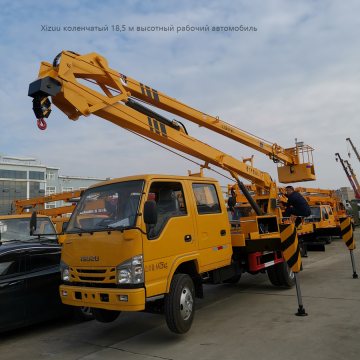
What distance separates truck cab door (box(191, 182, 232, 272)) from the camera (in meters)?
5.28

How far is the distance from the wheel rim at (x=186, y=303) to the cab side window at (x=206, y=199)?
123 cm

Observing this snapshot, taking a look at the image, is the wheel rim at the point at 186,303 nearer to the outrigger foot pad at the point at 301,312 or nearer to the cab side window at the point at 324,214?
the outrigger foot pad at the point at 301,312

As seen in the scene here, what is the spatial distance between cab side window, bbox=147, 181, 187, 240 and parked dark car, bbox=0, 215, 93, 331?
2.17m

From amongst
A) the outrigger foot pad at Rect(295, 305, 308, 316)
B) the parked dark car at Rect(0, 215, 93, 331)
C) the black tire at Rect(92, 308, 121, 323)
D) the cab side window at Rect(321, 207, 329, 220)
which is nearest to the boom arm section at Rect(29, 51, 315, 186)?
the parked dark car at Rect(0, 215, 93, 331)

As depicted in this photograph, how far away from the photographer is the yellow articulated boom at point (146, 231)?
4.22m

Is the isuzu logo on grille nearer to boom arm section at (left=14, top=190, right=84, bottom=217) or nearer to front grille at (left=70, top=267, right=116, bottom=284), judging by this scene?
front grille at (left=70, top=267, right=116, bottom=284)

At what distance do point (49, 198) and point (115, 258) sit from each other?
13672 millimetres

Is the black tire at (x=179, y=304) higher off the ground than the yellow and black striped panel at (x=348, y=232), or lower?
lower

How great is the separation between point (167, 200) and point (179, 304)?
1.44 m

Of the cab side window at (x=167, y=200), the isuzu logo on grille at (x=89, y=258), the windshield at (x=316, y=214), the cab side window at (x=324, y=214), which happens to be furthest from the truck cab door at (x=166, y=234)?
the cab side window at (x=324, y=214)

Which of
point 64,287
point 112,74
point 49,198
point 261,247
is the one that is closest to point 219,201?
point 261,247

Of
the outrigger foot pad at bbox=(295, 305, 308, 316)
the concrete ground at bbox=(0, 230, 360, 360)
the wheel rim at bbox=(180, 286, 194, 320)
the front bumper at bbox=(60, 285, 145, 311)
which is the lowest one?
the concrete ground at bbox=(0, 230, 360, 360)

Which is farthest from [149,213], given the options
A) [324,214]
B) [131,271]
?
[324,214]

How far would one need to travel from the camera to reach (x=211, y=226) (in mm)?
5531
